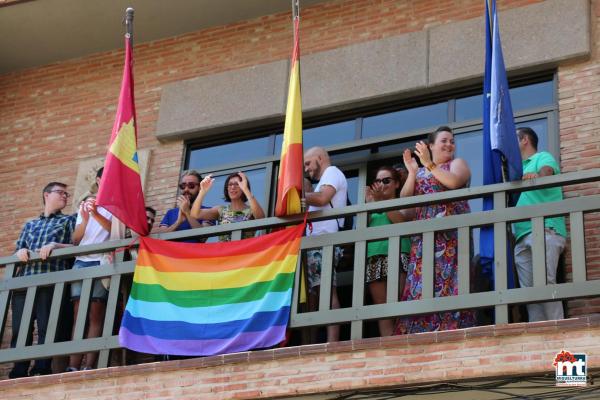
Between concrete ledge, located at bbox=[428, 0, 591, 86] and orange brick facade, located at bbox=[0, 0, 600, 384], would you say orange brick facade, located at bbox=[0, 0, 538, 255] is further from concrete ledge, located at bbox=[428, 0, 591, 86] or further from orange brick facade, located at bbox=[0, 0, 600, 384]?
concrete ledge, located at bbox=[428, 0, 591, 86]

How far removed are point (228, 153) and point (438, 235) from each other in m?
3.65

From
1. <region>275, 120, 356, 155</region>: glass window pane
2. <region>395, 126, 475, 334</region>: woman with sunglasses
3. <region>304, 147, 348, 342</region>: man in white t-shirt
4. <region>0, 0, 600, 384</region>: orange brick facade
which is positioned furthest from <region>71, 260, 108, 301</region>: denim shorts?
<region>395, 126, 475, 334</region>: woman with sunglasses

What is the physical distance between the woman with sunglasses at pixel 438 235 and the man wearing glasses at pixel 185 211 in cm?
204

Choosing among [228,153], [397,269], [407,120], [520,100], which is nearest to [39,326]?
[228,153]

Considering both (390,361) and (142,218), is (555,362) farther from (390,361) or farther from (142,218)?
(142,218)

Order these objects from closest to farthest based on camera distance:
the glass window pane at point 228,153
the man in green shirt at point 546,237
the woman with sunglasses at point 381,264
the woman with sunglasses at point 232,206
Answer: the man in green shirt at point 546,237 < the woman with sunglasses at point 381,264 < the woman with sunglasses at point 232,206 < the glass window pane at point 228,153

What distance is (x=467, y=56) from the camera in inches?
458

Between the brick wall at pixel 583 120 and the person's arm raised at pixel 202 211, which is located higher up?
the brick wall at pixel 583 120

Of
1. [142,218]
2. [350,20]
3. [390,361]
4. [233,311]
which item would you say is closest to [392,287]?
[390,361]

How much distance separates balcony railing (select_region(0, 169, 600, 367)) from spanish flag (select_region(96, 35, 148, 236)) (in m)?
0.23

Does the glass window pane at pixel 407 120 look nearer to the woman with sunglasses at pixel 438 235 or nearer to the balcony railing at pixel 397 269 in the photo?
the woman with sunglasses at pixel 438 235

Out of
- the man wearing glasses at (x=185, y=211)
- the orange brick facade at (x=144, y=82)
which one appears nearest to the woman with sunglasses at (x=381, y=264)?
the man wearing glasses at (x=185, y=211)

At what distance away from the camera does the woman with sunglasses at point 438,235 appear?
9445 mm

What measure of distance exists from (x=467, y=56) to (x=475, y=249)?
2.21 meters
